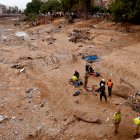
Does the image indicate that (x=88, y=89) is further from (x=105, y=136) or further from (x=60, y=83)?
(x=105, y=136)

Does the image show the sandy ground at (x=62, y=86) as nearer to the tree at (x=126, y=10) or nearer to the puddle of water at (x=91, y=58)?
the puddle of water at (x=91, y=58)

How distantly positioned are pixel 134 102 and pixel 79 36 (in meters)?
25.0

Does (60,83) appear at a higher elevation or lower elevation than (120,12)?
lower

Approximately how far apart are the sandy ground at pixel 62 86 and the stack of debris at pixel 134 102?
0.34 metres

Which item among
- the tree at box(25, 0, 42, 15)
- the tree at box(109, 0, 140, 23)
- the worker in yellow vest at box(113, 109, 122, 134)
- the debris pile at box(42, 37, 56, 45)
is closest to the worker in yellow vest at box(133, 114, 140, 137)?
the worker in yellow vest at box(113, 109, 122, 134)

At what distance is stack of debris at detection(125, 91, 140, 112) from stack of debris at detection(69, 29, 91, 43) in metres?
21.8

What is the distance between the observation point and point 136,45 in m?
38.1

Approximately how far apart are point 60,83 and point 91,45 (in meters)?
14.4

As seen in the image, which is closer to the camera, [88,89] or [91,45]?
[88,89]

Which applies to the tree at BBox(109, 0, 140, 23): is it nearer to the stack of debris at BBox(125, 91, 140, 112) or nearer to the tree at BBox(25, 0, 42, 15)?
the stack of debris at BBox(125, 91, 140, 112)

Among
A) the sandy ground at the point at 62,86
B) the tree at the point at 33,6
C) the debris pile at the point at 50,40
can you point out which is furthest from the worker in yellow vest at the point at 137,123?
the tree at the point at 33,6

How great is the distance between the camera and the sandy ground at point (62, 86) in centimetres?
1950

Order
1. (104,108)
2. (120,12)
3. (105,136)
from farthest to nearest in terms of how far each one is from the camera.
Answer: (120,12) < (104,108) < (105,136)

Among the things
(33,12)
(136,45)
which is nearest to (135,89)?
(136,45)
